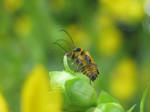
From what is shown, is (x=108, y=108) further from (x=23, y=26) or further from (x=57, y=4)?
(x=57, y=4)

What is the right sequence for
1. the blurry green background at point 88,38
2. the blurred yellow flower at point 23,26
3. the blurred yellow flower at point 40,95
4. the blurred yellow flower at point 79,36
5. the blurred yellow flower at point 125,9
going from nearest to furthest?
the blurred yellow flower at point 40,95
the blurry green background at point 88,38
the blurred yellow flower at point 23,26
the blurred yellow flower at point 125,9
the blurred yellow flower at point 79,36

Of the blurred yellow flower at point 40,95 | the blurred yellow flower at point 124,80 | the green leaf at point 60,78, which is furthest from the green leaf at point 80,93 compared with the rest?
the blurred yellow flower at point 124,80

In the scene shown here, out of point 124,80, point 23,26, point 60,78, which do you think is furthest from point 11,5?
point 60,78

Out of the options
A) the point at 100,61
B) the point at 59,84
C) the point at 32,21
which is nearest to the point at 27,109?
the point at 59,84

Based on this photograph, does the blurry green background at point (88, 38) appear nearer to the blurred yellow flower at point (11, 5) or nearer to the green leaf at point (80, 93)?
the blurred yellow flower at point (11, 5)

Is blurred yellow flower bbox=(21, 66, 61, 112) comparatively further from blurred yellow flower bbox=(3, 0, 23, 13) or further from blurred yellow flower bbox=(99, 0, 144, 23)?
blurred yellow flower bbox=(99, 0, 144, 23)

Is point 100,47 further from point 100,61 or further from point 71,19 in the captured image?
point 71,19
